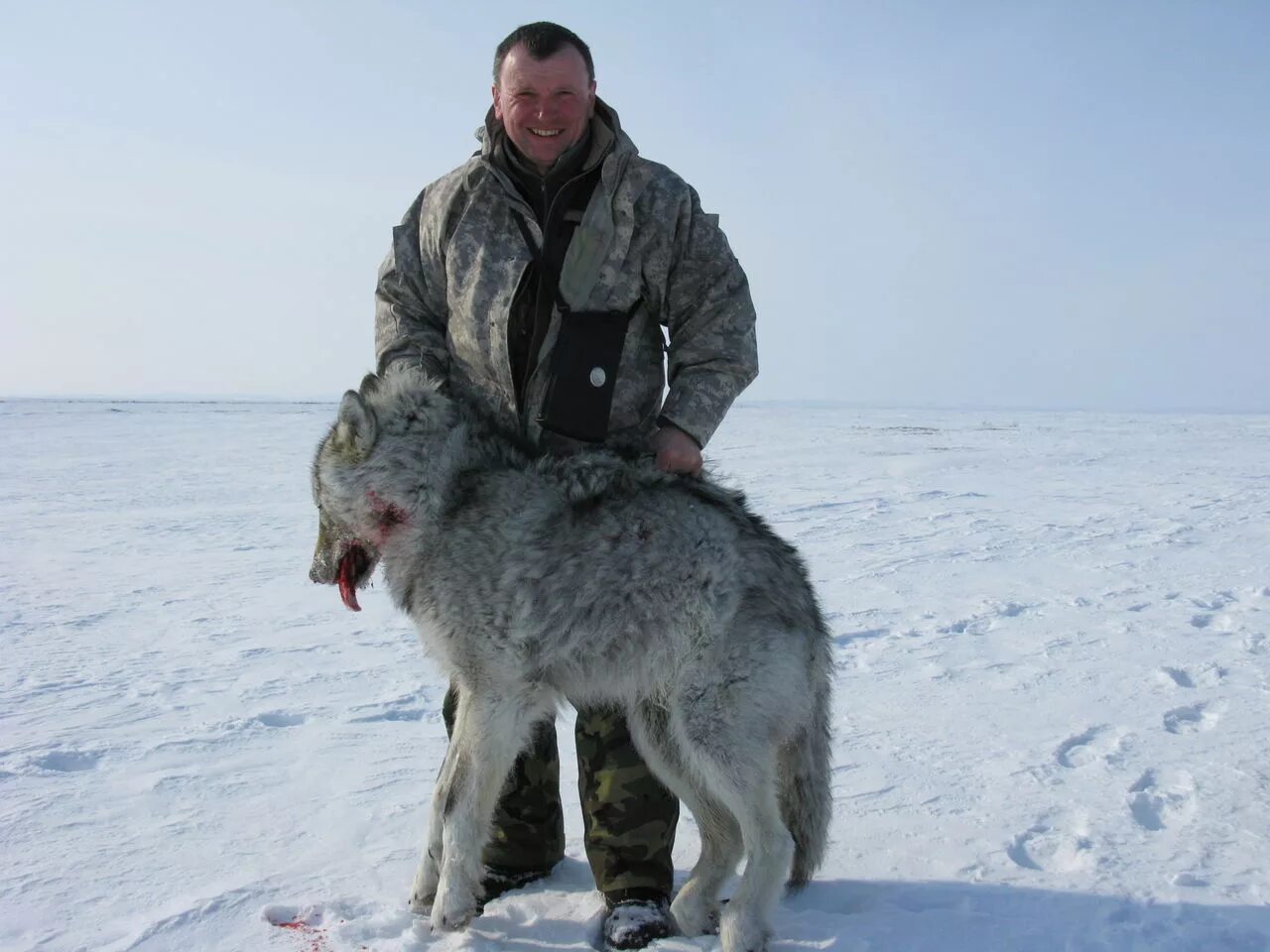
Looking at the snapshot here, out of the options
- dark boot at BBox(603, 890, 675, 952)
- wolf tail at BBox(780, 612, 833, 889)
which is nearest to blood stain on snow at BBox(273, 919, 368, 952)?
dark boot at BBox(603, 890, 675, 952)

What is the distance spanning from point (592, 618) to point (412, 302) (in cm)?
139

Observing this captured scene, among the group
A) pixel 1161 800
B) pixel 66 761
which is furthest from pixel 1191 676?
pixel 66 761

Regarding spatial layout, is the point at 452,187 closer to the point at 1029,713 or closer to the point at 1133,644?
the point at 1029,713

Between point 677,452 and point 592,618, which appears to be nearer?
point 592,618

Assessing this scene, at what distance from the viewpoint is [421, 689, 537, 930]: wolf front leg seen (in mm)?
3004

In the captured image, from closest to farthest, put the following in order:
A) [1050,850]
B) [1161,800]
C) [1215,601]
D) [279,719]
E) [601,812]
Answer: [601,812], [1050,850], [1161,800], [279,719], [1215,601]

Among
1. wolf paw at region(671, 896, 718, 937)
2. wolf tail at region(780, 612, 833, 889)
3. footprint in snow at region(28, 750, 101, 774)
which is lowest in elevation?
wolf paw at region(671, 896, 718, 937)

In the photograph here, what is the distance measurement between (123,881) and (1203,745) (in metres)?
4.31

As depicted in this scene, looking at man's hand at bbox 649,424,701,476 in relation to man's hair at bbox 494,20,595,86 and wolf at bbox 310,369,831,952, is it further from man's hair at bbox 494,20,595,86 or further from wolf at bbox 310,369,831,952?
man's hair at bbox 494,20,595,86

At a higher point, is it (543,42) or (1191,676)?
(543,42)

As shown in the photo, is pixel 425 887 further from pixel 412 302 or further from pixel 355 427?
pixel 412 302

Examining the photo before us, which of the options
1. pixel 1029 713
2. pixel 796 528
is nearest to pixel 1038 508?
pixel 796 528

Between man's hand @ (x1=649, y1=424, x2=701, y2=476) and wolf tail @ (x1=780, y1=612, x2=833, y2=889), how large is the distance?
67 centimetres

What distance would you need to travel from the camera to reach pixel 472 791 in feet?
9.97
